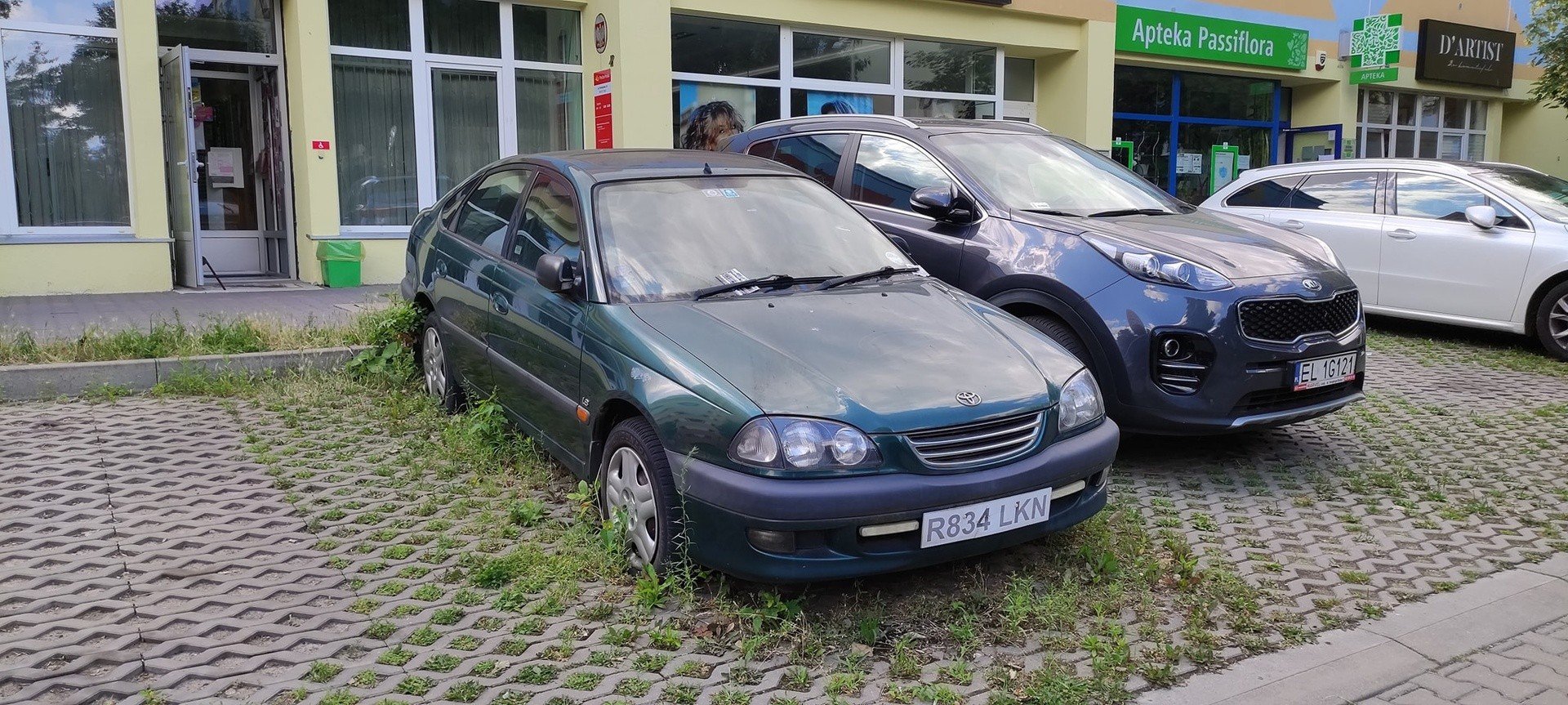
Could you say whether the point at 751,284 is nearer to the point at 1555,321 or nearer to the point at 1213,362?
the point at 1213,362

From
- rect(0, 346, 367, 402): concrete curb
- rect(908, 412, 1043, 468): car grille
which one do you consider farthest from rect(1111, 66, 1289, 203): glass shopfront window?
rect(908, 412, 1043, 468): car grille

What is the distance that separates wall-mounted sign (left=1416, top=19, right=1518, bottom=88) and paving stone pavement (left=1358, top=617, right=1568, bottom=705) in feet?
71.8

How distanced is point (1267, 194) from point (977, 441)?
26.3 ft

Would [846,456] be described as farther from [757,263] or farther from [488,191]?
[488,191]

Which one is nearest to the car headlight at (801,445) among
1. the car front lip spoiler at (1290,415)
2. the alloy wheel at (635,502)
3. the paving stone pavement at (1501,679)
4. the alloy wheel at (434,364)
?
the alloy wheel at (635,502)

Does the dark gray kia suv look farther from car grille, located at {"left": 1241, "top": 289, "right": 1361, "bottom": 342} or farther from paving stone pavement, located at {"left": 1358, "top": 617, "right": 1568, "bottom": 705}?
paving stone pavement, located at {"left": 1358, "top": 617, "right": 1568, "bottom": 705}

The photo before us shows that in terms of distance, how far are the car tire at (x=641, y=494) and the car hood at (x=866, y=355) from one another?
0.37 m

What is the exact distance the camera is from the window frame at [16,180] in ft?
34.9

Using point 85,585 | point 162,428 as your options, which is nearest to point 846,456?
point 85,585

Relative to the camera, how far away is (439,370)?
254 inches

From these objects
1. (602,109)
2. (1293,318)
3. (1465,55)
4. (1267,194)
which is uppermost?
(1465,55)

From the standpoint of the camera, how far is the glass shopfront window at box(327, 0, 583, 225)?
1253 centimetres

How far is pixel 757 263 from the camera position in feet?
15.7

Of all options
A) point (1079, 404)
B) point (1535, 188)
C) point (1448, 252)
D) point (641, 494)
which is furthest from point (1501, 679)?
point (1535, 188)
